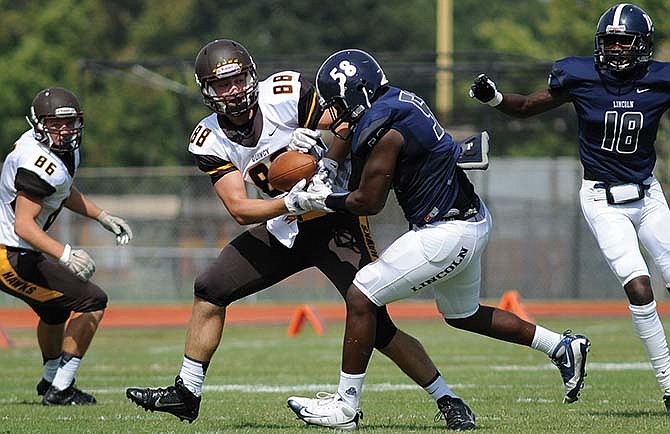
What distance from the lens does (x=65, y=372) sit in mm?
7828

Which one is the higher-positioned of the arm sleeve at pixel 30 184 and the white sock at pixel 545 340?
the arm sleeve at pixel 30 184

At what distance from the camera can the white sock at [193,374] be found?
6.26 metres

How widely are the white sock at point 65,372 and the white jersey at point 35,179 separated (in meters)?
Result: 0.78

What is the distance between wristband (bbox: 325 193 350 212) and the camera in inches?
227

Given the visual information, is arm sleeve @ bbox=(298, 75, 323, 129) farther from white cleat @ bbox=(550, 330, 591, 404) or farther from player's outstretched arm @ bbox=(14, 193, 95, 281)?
player's outstretched arm @ bbox=(14, 193, 95, 281)

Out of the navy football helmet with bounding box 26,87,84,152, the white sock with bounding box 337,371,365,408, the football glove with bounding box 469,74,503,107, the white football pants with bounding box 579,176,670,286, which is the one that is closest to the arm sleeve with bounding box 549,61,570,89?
the football glove with bounding box 469,74,503,107

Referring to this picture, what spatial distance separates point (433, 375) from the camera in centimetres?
614

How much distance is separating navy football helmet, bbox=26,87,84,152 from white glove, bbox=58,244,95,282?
2.28 ft

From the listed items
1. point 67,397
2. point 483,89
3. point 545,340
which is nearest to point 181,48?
point 67,397

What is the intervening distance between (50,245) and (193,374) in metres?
1.84

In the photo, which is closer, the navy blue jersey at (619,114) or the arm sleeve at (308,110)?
the arm sleeve at (308,110)

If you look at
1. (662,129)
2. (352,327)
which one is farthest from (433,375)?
(662,129)

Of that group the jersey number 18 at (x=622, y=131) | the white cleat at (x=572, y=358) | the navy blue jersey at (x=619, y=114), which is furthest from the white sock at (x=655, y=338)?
the jersey number 18 at (x=622, y=131)

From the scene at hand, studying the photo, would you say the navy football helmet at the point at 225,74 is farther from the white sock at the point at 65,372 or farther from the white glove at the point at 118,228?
the white sock at the point at 65,372
